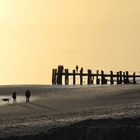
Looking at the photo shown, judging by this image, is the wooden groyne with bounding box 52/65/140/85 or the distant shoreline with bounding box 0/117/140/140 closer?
the distant shoreline with bounding box 0/117/140/140

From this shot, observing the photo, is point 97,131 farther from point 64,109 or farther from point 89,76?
point 89,76

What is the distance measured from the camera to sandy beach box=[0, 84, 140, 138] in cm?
1973

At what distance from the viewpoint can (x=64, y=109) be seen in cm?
2755

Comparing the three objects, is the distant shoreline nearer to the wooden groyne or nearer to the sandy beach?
the sandy beach

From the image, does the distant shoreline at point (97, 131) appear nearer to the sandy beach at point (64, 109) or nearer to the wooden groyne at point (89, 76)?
the sandy beach at point (64, 109)

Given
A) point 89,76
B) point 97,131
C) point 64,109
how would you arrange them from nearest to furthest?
point 97,131 < point 64,109 < point 89,76

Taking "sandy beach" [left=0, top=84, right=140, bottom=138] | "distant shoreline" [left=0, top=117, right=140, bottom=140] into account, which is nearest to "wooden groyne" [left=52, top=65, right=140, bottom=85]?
"sandy beach" [left=0, top=84, right=140, bottom=138]

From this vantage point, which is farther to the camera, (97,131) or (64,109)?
(64,109)

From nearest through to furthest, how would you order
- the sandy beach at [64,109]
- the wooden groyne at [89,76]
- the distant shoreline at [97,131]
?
the distant shoreline at [97,131] < the sandy beach at [64,109] < the wooden groyne at [89,76]

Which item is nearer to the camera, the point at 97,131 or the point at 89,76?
the point at 97,131

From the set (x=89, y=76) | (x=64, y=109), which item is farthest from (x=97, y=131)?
(x=89, y=76)

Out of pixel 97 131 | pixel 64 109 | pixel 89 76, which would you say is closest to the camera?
pixel 97 131

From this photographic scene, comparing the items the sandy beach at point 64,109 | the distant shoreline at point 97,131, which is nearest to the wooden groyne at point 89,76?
the sandy beach at point 64,109

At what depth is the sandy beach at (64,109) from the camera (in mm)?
19734
